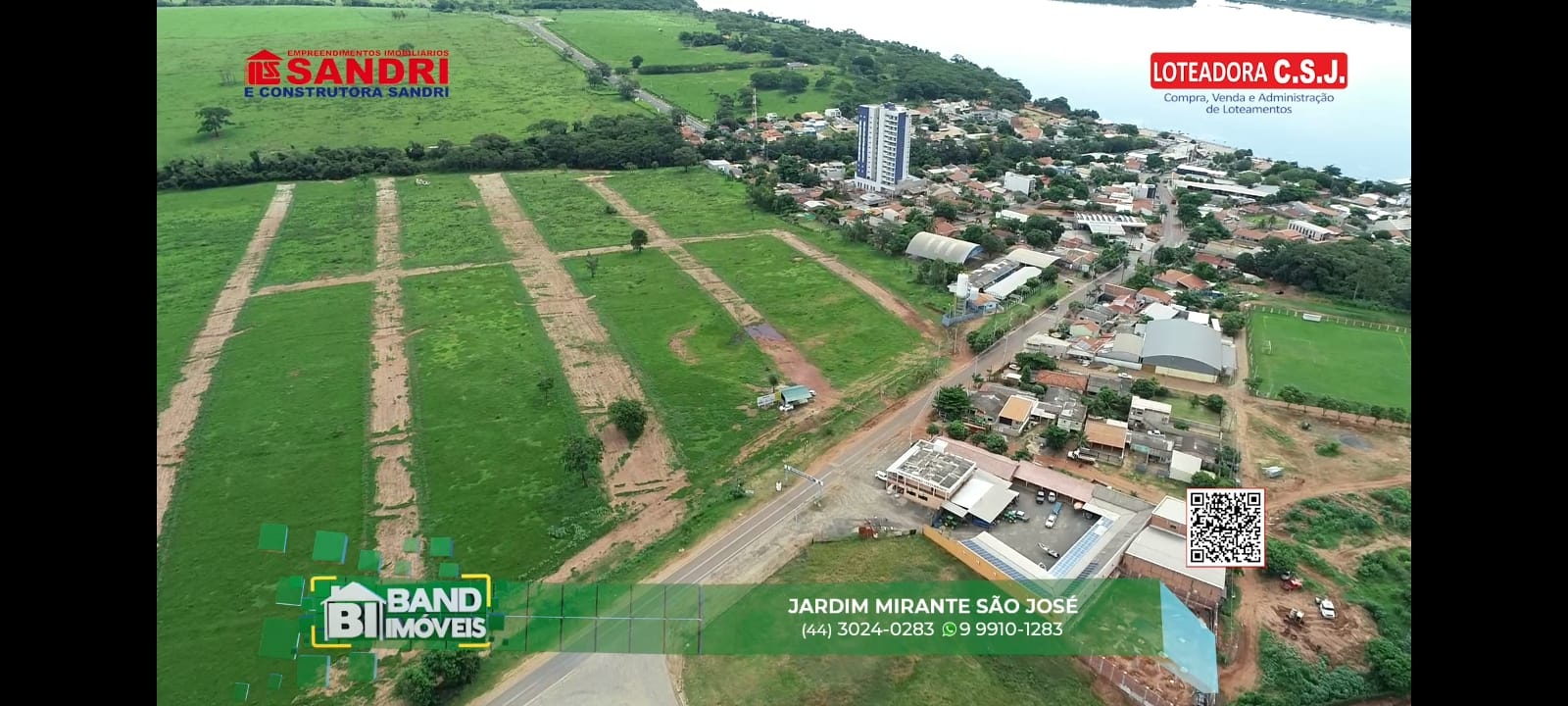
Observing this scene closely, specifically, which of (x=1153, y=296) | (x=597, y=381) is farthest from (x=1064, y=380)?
(x=597, y=381)

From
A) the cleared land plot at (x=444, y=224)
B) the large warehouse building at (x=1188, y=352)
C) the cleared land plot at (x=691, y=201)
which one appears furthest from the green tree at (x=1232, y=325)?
the cleared land plot at (x=444, y=224)

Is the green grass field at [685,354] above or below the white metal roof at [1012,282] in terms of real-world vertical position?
below

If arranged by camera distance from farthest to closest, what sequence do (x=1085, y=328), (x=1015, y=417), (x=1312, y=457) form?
(x=1085, y=328) < (x=1015, y=417) < (x=1312, y=457)

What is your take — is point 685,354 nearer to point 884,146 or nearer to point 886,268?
point 886,268

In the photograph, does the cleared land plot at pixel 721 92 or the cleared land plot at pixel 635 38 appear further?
the cleared land plot at pixel 635 38

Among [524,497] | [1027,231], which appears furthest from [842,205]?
[524,497]

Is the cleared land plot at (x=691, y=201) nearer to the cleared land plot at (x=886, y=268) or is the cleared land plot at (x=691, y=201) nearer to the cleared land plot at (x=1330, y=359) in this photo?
the cleared land plot at (x=886, y=268)
